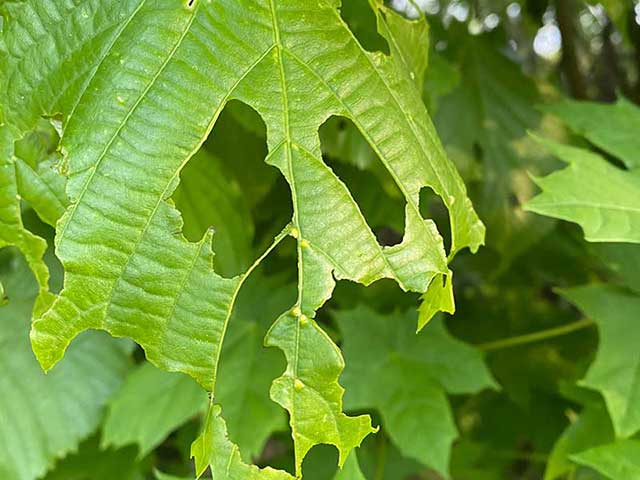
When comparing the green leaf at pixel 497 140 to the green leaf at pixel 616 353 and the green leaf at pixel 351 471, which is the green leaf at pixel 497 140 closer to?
the green leaf at pixel 616 353

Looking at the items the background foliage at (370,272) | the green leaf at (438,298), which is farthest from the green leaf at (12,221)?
the green leaf at (438,298)

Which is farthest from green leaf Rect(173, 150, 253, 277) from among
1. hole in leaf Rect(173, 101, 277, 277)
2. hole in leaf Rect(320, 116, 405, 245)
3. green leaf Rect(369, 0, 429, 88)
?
green leaf Rect(369, 0, 429, 88)

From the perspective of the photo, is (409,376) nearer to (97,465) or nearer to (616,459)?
(616,459)

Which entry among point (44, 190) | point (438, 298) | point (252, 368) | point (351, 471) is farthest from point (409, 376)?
point (44, 190)

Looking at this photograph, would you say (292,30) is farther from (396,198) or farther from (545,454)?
(545,454)

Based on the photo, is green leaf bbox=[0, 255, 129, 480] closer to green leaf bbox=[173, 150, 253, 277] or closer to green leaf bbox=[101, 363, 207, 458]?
green leaf bbox=[101, 363, 207, 458]

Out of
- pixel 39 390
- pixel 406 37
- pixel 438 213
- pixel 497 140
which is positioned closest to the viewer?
pixel 406 37

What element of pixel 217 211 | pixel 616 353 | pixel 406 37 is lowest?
A: pixel 616 353

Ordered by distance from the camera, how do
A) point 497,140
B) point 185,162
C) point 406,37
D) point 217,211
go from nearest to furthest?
Result: point 185,162
point 406,37
point 217,211
point 497,140
